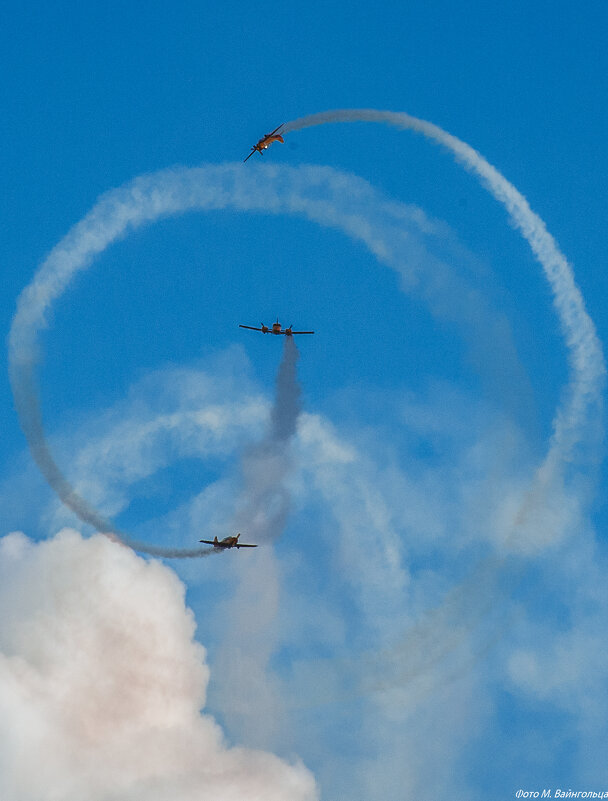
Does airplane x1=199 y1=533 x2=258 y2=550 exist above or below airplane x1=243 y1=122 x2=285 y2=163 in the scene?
below

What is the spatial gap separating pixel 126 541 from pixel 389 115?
37.7m

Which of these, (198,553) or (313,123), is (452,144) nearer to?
(313,123)

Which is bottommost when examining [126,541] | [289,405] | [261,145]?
[126,541]

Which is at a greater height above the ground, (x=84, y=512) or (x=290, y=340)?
(x=290, y=340)

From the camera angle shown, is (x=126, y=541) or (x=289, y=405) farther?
(x=289, y=405)

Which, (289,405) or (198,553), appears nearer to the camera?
(198,553)

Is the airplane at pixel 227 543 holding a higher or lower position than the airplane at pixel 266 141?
lower

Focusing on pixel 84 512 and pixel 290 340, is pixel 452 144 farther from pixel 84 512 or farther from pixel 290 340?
pixel 84 512

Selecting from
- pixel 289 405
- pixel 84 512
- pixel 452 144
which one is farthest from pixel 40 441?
pixel 452 144

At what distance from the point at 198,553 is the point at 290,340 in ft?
63.2

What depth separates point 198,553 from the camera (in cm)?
10562

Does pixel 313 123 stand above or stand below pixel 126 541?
above

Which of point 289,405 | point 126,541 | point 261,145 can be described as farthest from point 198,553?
point 261,145

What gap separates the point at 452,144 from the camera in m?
102
